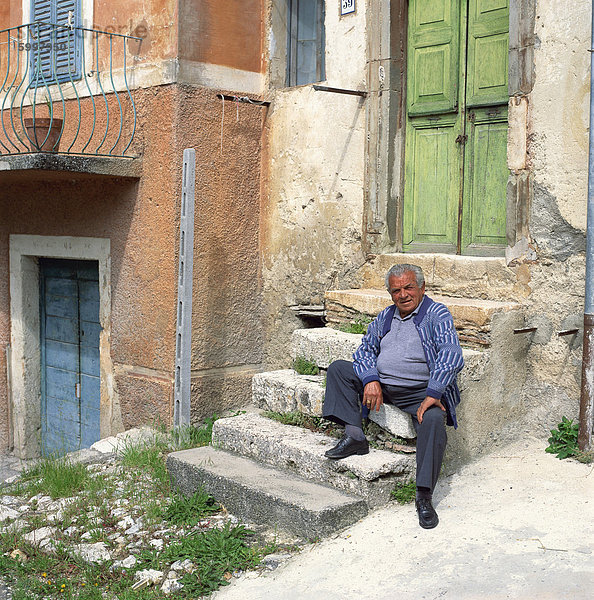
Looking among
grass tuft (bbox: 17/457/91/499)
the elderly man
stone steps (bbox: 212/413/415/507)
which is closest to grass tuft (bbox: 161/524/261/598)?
stone steps (bbox: 212/413/415/507)

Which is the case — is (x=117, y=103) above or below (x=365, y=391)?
above

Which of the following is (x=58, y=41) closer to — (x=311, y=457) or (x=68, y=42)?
(x=68, y=42)

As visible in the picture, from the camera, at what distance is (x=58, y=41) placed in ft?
23.9

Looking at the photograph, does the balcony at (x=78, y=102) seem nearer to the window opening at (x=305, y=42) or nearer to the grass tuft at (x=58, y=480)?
the window opening at (x=305, y=42)

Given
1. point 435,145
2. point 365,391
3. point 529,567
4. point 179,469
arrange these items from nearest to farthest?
1. point 529,567
2. point 365,391
3. point 179,469
4. point 435,145

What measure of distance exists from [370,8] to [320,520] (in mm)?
3888

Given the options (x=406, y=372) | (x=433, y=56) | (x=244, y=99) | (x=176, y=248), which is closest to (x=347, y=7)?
(x=433, y=56)

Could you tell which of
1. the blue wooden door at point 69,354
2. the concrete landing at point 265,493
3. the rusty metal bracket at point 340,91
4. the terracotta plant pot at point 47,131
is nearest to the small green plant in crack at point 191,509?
the concrete landing at point 265,493

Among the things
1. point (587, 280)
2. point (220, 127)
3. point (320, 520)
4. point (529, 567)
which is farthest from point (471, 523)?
point (220, 127)

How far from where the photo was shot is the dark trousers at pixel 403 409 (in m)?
4.11

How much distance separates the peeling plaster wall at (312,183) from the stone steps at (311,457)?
1.56 m

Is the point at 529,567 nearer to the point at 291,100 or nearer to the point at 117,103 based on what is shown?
the point at 291,100

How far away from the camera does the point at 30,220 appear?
7789 millimetres

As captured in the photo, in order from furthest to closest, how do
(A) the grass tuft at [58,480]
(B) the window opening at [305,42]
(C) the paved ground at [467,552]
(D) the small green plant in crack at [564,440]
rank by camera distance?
(B) the window opening at [305,42]
(A) the grass tuft at [58,480]
(D) the small green plant in crack at [564,440]
(C) the paved ground at [467,552]
